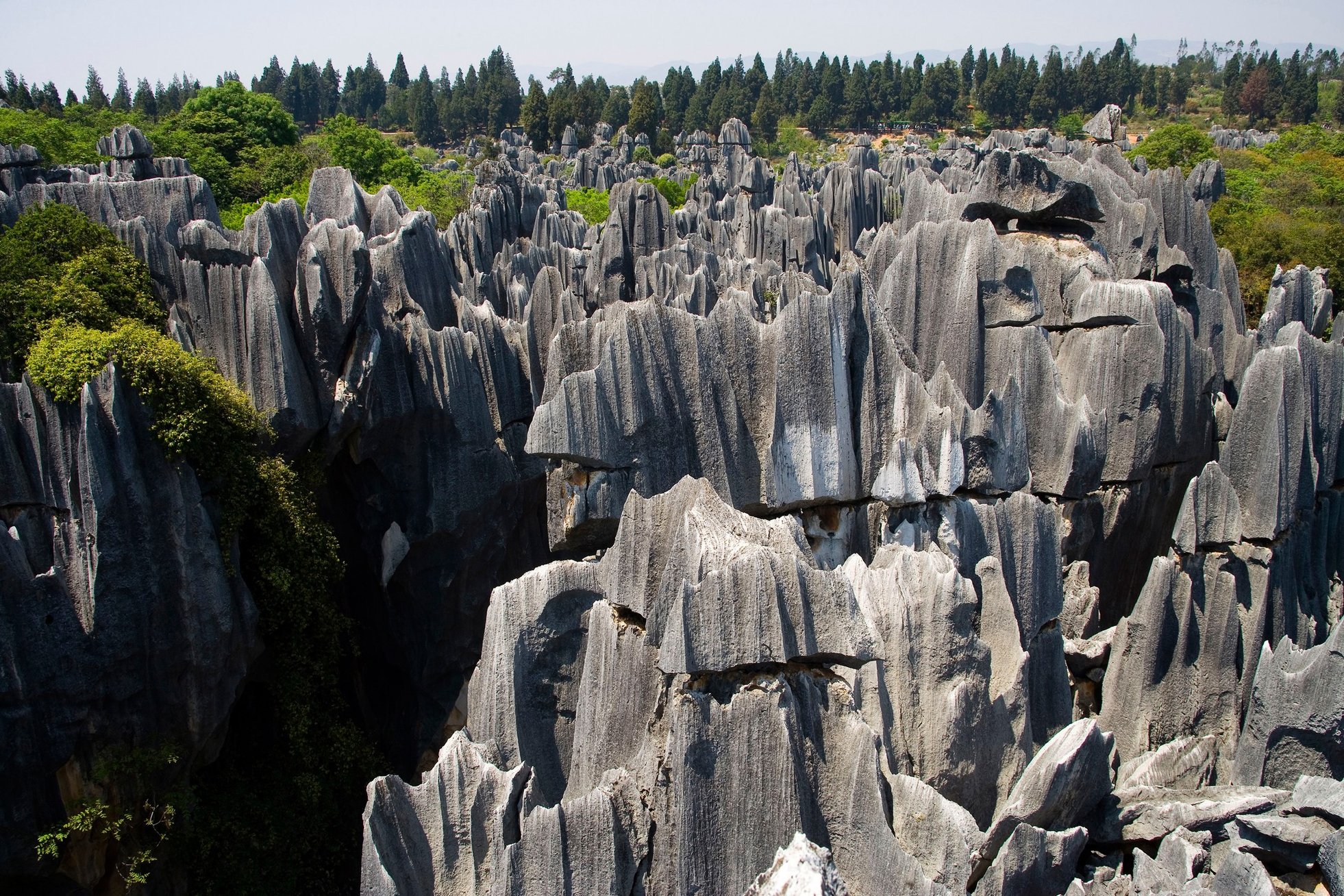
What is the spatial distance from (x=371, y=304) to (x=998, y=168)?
989cm

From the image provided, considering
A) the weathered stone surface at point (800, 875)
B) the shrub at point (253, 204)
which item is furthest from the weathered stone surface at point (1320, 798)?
the shrub at point (253, 204)

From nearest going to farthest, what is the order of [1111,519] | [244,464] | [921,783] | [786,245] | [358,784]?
[921,783] → [244,464] → [358,784] → [1111,519] → [786,245]

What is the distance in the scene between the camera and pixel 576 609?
7520 mm

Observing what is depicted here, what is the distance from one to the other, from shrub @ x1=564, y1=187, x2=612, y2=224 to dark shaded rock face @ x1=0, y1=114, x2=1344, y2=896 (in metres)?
26.7

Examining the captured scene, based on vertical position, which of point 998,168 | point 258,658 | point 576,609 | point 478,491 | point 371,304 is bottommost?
point 258,658

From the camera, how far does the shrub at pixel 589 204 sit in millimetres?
46062

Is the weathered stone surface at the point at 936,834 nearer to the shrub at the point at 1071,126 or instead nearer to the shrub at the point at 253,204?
the shrub at the point at 253,204

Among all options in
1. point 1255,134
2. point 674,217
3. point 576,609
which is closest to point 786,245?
point 674,217

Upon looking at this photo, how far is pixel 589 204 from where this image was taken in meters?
47.6

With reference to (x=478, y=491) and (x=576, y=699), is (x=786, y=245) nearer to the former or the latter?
(x=478, y=491)

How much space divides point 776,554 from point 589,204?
1719 inches

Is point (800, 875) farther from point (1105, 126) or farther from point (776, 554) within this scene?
point (1105, 126)

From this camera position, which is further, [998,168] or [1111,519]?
[998,168]

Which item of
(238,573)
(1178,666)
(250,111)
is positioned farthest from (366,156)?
(1178,666)
